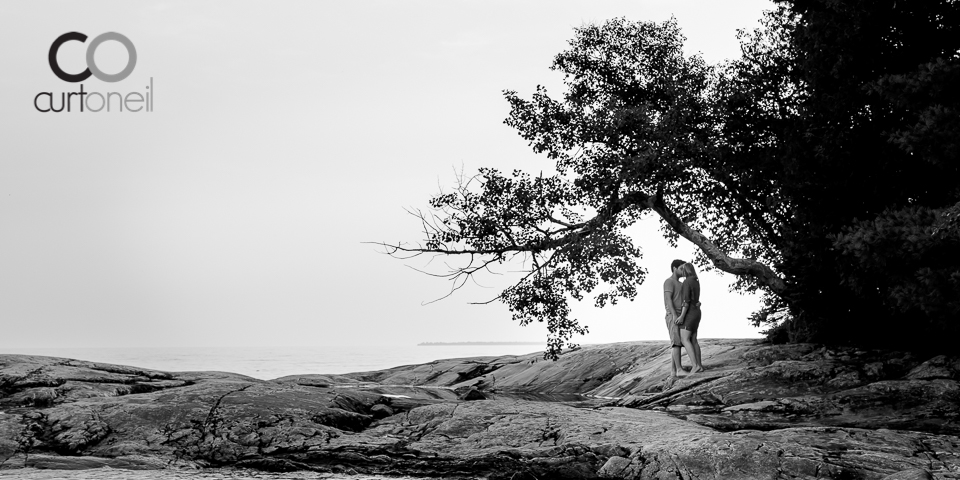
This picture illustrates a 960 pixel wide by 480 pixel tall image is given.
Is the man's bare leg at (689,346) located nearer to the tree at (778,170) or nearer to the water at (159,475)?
the tree at (778,170)

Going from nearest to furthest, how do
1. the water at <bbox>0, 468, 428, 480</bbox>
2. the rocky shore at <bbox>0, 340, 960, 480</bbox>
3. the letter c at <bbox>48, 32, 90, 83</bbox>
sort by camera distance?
the water at <bbox>0, 468, 428, 480</bbox>
the rocky shore at <bbox>0, 340, 960, 480</bbox>
the letter c at <bbox>48, 32, 90, 83</bbox>

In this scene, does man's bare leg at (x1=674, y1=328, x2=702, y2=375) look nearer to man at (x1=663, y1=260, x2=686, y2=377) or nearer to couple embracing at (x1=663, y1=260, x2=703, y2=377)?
couple embracing at (x1=663, y1=260, x2=703, y2=377)

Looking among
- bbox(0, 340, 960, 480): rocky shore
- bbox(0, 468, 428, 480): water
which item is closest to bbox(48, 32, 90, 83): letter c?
bbox(0, 340, 960, 480): rocky shore

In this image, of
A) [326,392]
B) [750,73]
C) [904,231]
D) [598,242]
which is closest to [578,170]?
[598,242]

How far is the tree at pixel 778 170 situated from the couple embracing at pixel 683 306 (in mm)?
2874

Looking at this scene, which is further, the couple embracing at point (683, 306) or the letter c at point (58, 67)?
the letter c at point (58, 67)

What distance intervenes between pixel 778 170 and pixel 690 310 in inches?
162

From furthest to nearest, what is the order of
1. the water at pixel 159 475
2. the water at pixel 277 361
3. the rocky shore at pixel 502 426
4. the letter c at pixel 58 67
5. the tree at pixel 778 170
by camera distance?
the water at pixel 277 361 → the letter c at pixel 58 67 → the tree at pixel 778 170 → the rocky shore at pixel 502 426 → the water at pixel 159 475

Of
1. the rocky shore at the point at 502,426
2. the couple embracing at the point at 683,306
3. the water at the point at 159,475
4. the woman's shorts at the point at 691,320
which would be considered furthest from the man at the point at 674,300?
the water at the point at 159,475

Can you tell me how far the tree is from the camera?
15852mm

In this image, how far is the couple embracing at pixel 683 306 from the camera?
18609 millimetres

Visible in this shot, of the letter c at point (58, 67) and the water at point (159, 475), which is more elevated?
the letter c at point (58, 67)

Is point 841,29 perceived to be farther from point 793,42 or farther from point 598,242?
point 598,242

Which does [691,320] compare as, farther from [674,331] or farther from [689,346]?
[689,346]
